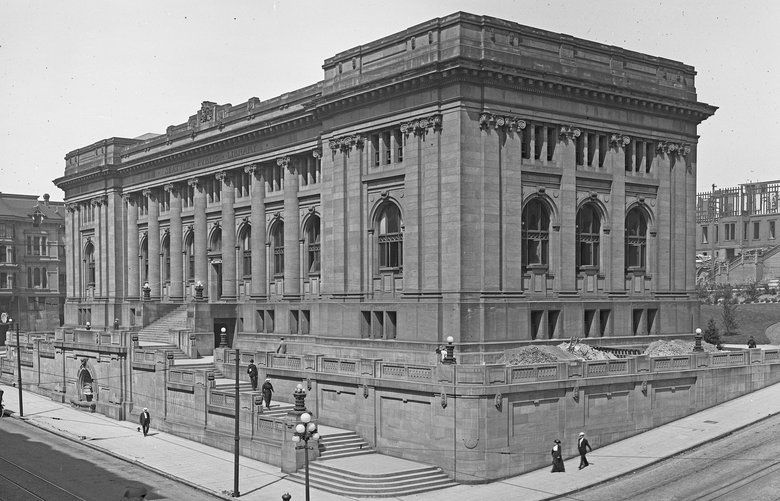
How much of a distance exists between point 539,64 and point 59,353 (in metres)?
44.9

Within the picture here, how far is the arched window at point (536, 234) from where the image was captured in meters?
54.4

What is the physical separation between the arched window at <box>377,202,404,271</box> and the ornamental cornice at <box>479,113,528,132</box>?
775cm

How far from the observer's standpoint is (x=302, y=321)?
67188mm

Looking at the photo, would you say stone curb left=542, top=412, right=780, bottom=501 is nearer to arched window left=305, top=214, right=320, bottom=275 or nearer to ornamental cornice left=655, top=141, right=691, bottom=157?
ornamental cornice left=655, top=141, right=691, bottom=157

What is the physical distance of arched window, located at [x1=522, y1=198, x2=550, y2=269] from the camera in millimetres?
54406

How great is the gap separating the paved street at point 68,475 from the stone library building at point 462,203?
970 centimetres

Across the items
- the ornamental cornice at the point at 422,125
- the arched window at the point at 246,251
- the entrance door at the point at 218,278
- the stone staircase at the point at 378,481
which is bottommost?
the stone staircase at the point at 378,481

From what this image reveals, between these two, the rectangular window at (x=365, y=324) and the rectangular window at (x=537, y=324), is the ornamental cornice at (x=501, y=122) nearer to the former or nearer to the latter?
the rectangular window at (x=537, y=324)

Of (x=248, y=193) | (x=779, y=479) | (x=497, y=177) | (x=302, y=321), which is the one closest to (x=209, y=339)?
(x=302, y=321)

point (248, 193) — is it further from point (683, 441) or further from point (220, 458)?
point (683, 441)

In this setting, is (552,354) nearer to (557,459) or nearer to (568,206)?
(557,459)

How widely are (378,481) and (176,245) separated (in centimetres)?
4849

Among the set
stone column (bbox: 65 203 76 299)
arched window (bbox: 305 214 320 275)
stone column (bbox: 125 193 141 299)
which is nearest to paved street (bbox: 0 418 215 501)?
arched window (bbox: 305 214 320 275)

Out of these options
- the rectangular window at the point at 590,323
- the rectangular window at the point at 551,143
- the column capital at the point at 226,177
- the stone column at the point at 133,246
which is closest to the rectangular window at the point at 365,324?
the rectangular window at the point at 590,323
